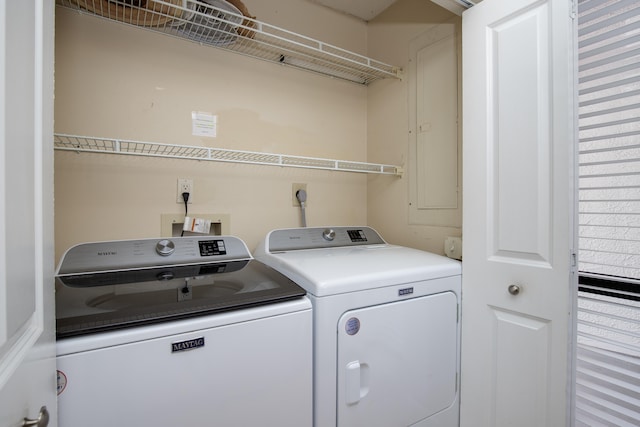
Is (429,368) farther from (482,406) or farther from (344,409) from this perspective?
(344,409)

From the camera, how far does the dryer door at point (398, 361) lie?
111 cm

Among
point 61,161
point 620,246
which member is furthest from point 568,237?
point 61,161

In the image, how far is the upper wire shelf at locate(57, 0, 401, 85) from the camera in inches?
53.1

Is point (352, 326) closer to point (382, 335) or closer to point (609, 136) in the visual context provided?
point (382, 335)

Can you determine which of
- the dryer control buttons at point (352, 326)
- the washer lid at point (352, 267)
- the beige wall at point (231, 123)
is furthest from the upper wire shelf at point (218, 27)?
the dryer control buttons at point (352, 326)

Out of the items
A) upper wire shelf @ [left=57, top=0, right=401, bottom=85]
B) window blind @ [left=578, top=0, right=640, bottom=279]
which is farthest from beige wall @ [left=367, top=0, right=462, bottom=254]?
window blind @ [left=578, top=0, right=640, bottom=279]

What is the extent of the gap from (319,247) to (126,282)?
96 centimetres

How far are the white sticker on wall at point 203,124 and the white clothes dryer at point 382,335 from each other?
0.79 meters

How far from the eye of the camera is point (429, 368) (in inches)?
51.5

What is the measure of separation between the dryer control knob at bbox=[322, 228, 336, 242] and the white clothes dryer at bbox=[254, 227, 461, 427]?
10.5 inches

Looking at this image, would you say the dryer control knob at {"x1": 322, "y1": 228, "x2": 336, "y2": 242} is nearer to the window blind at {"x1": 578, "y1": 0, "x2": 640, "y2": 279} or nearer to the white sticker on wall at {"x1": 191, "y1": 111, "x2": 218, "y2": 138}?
the white sticker on wall at {"x1": 191, "y1": 111, "x2": 218, "y2": 138}

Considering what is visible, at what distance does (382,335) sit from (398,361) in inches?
6.1

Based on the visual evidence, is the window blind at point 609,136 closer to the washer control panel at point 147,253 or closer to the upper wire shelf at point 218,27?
the upper wire shelf at point 218,27

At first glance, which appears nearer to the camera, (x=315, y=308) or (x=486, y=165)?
(x=315, y=308)
